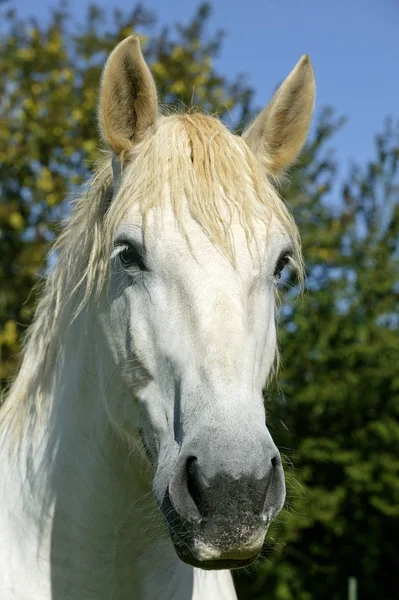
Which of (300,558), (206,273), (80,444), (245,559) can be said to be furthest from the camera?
(300,558)

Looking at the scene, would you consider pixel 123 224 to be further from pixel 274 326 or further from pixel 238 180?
pixel 274 326

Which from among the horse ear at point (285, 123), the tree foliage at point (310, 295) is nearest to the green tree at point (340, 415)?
the tree foliage at point (310, 295)

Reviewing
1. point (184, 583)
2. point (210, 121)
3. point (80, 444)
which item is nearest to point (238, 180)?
point (210, 121)

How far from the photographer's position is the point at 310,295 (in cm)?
799

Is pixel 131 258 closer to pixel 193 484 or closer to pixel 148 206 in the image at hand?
pixel 148 206

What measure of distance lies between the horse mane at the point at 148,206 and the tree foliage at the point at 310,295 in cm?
498

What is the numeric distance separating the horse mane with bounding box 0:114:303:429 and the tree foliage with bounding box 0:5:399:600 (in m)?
4.98

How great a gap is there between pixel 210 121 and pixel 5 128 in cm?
694

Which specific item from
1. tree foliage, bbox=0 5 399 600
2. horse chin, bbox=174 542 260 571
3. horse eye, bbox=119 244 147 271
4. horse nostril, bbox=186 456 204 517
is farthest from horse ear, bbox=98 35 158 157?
tree foliage, bbox=0 5 399 600

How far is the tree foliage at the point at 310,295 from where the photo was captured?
321 inches

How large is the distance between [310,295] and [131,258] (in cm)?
575

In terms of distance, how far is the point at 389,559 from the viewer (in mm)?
9023

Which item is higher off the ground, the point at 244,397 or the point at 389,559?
the point at 244,397

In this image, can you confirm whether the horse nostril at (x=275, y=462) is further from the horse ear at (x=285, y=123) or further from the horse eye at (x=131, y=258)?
the horse ear at (x=285, y=123)
